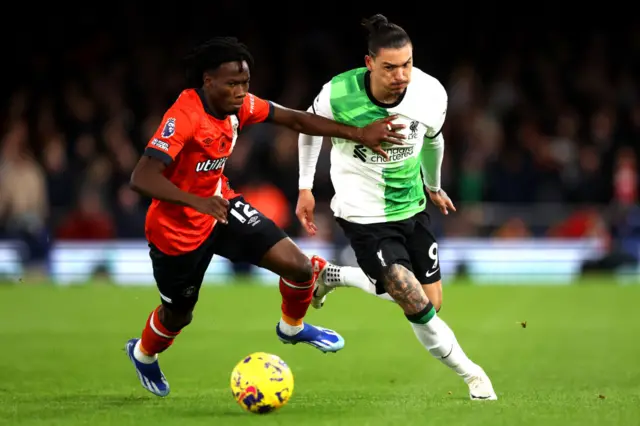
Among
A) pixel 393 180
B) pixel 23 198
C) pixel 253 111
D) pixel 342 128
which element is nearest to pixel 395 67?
pixel 342 128

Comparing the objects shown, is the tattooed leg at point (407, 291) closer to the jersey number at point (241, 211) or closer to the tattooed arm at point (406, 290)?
the tattooed arm at point (406, 290)

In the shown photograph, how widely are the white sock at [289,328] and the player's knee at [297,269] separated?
49 cm

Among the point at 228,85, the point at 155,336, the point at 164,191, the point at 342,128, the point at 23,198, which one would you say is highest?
the point at 228,85

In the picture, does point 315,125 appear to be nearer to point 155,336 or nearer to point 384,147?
point 384,147

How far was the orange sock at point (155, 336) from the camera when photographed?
8.77 meters

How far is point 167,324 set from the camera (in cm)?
871

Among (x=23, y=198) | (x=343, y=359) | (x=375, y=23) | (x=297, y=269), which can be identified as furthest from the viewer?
(x=23, y=198)

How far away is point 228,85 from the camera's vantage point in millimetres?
7945

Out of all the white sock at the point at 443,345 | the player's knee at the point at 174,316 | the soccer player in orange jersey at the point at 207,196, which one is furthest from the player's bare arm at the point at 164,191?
the white sock at the point at 443,345

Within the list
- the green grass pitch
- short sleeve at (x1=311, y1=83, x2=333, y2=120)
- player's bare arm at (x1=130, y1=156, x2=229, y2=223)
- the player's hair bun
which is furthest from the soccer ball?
the player's hair bun

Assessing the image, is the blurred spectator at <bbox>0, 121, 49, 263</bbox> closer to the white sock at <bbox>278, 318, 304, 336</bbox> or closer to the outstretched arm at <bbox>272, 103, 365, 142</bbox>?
the white sock at <bbox>278, 318, 304, 336</bbox>

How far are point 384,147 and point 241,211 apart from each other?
1.12 m

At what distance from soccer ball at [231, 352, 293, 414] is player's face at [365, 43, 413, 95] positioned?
6.83ft

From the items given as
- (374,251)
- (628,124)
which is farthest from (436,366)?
(628,124)
